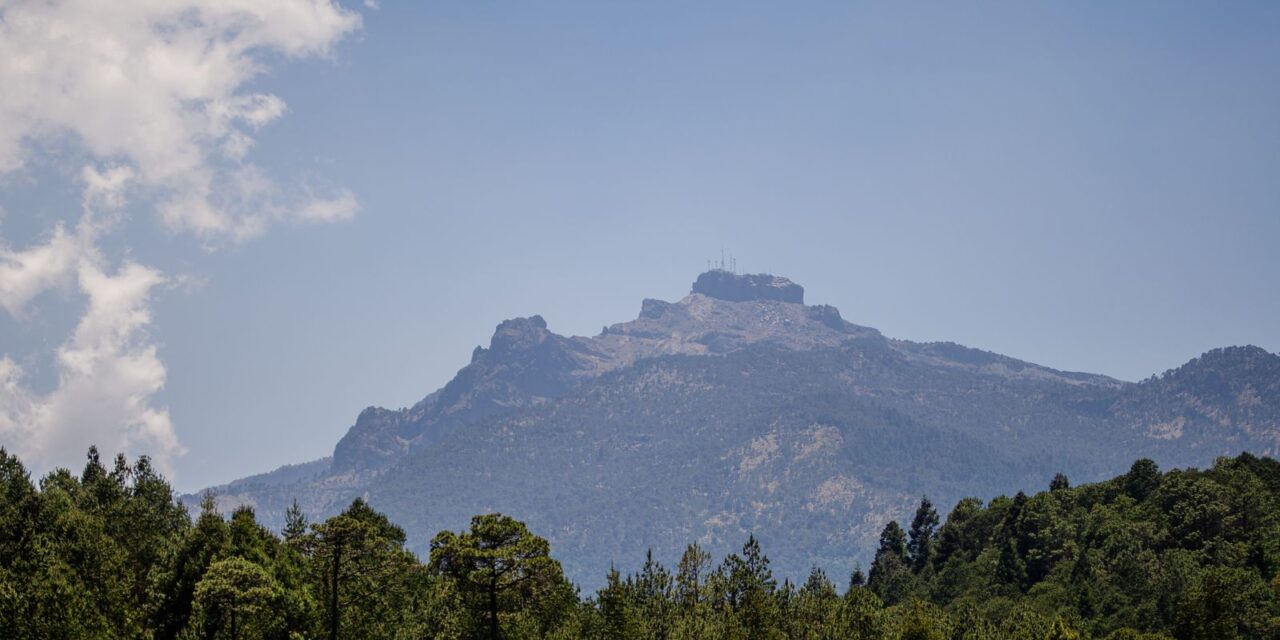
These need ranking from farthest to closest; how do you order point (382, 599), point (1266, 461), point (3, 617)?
point (1266, 461) < point (382, 599) < point (3, 617)

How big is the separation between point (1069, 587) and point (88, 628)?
117935 millimetres

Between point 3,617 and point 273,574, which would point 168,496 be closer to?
point 273,574

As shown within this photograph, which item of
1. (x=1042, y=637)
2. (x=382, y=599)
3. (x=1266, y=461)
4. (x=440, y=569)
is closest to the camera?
(x=440, y=569)

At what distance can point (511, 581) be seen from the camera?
81.0 metres

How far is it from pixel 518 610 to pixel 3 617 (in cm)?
3441

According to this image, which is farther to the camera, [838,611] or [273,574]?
[838,611]

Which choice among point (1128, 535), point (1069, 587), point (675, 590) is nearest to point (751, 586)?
point (675, 590)

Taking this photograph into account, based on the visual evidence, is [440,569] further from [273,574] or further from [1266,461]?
[1266,461]

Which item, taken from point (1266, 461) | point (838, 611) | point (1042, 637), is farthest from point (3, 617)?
point (1266, 461)

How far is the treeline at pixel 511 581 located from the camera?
73.7 metres

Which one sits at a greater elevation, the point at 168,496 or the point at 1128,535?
the point at 168,496

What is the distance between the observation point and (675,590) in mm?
118250

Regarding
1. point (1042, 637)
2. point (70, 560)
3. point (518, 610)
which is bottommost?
point (1042, 637)

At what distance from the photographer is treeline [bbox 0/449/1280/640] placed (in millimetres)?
73688
